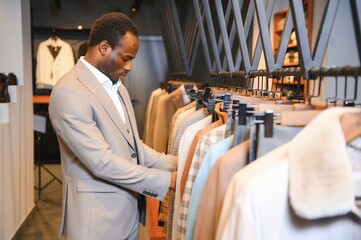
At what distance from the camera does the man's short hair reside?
71.0 inches

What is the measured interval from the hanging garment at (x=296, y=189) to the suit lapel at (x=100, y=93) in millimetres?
899

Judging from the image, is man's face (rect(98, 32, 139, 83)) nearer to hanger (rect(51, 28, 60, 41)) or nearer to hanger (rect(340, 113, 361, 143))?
hanger (rect(340, 113, 361, 143))

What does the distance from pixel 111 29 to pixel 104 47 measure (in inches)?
3.3

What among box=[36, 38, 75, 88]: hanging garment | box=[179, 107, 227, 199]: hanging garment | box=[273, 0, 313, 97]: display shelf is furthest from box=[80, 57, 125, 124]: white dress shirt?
box=[36, 38, 75, 88]: hanging garment

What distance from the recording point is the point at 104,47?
1.81m

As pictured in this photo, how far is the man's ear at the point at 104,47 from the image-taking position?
5.92ft

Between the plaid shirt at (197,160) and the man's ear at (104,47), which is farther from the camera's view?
the man's ear at (104,47)

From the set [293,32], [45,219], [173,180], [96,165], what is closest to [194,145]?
[173,180]

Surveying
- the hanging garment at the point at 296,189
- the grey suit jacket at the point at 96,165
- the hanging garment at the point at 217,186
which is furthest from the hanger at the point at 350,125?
the grey suit jacket at the point at 96,165

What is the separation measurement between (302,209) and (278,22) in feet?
15.0

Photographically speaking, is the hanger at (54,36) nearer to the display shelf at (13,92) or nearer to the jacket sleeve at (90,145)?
the display shelf at (13,92)

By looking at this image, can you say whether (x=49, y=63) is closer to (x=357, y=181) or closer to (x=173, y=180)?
(x=173, y=180)

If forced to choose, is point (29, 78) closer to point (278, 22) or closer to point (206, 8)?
point (206, 8)

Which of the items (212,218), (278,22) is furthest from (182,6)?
(212,218)
